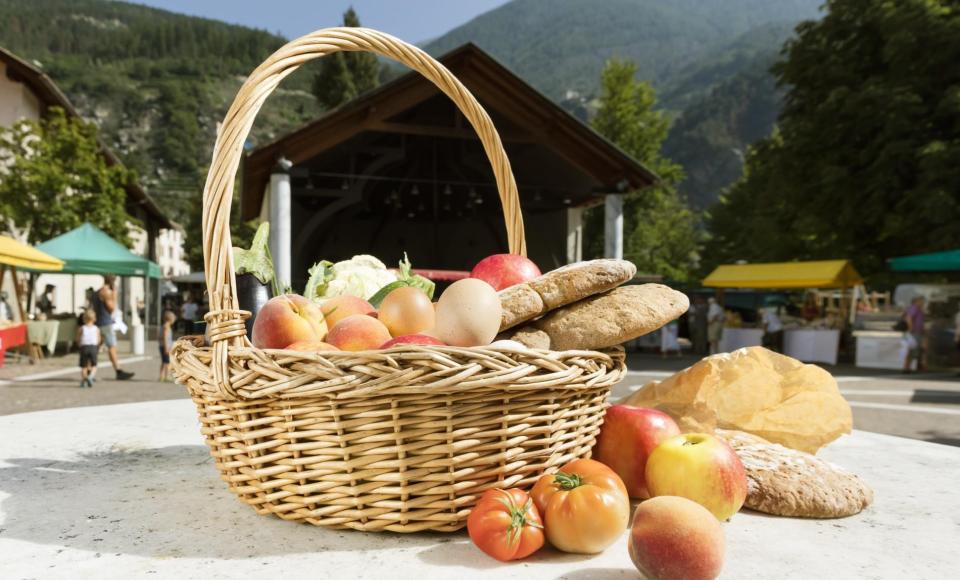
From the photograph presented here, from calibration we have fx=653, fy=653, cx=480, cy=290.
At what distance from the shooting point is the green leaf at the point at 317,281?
1.94 metres

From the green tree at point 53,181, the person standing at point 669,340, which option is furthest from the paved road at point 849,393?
the green tree at point 53,181

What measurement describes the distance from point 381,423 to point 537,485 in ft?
1.04

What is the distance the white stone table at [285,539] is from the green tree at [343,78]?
47.6 meters

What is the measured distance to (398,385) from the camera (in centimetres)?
108

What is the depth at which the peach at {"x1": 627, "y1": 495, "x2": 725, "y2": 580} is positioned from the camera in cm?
97

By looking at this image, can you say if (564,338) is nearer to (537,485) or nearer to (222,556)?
(537,485)

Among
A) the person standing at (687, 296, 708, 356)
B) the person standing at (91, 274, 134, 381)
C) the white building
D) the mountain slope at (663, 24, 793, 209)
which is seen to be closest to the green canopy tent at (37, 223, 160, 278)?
the person standing at (91, 274, 134, 381)

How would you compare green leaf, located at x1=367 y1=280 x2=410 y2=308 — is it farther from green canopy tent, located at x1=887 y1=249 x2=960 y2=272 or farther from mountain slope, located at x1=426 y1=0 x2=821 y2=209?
mountain slope, located at x1=426 y1=0 x2=821 y2=209

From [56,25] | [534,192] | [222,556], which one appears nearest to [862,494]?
[222,556]

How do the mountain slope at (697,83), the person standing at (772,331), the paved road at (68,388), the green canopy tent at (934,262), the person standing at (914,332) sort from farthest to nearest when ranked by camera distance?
1. the mountain slope at (697,83)
2. the person standing at (772,331)
3. the person standing at (914,332)
4. the green canopy tent at (934,262)
5. the paved road at (68,388)

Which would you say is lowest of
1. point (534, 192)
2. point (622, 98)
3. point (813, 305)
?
point (813, 305)

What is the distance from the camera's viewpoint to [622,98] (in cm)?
2702

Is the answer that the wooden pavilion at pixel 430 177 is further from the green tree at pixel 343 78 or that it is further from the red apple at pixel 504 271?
the green tree at pixel 343 78

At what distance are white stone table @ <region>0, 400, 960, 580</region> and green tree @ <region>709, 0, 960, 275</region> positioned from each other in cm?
1726
